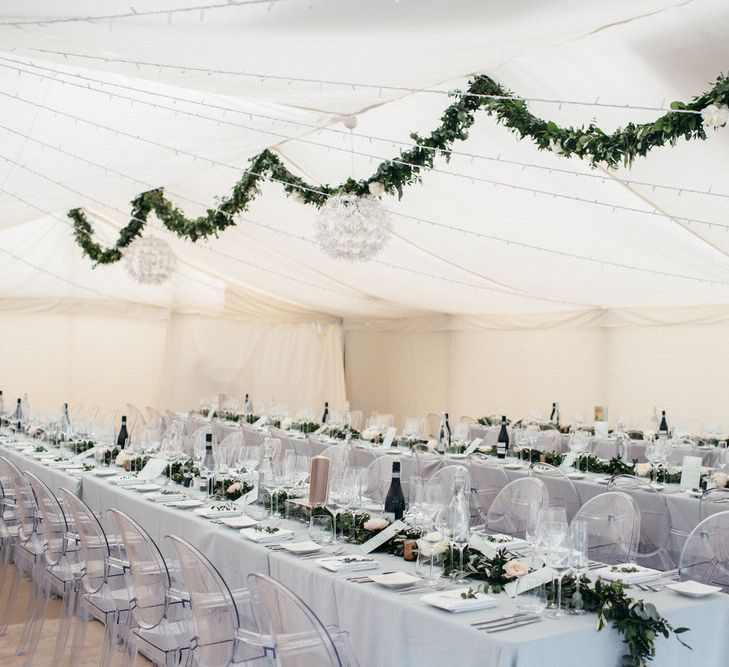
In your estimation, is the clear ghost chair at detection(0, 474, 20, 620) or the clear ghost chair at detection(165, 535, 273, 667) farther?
the clear ghost chair at detection(0, 474, 20, 620)

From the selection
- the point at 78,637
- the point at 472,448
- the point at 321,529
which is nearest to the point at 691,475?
the point at 472,448

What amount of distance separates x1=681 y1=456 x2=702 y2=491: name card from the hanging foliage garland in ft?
6.64

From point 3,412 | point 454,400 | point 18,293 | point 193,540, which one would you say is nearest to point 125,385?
point 18,293

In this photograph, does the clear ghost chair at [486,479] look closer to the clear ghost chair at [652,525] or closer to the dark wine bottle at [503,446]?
the dark wine bottle at [503,446]

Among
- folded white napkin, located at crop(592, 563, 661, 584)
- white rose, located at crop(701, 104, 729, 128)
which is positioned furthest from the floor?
white rose, located at crop(701, 104, 729, 128)

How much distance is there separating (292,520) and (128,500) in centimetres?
128

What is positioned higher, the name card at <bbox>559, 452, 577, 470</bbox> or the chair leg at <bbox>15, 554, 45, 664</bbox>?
the name card at <bbox>559, 452, 577, 470</bbox>

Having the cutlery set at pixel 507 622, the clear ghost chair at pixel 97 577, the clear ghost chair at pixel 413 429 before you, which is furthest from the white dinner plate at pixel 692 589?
the clear ghost chair at pixel 413 429

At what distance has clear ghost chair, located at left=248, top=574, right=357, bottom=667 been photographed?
A: 264 centimetres

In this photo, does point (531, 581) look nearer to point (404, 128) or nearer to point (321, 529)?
point (321, 529)

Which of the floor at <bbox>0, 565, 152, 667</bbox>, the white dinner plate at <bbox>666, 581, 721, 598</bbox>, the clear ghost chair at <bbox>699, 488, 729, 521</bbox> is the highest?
the clear ghost chair at <bbox>699, 488, 729, 521</bbox>

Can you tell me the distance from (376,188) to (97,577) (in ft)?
12.3

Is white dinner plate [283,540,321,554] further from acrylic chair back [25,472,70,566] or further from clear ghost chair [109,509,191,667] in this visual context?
acrylic chair back [25,472,70,566]

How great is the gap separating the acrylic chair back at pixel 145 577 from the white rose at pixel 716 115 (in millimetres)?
3407
